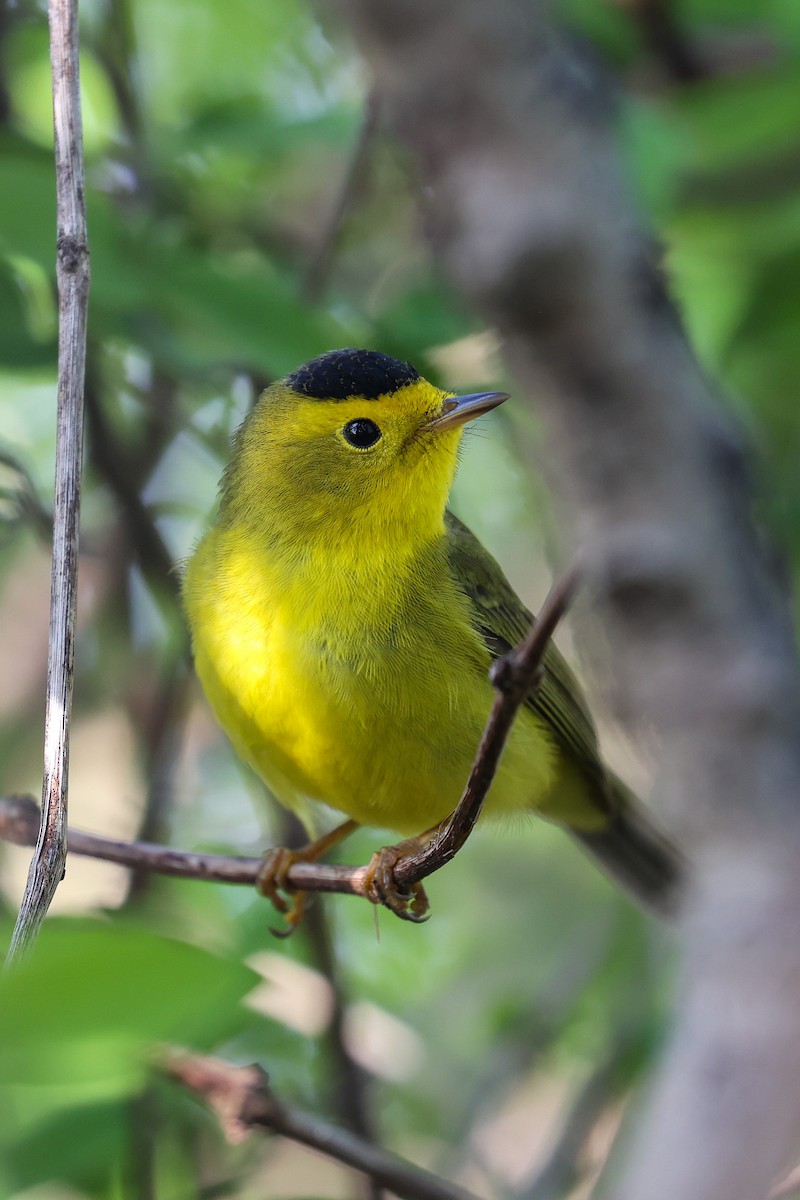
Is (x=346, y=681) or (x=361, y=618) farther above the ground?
(x=361, y=618)

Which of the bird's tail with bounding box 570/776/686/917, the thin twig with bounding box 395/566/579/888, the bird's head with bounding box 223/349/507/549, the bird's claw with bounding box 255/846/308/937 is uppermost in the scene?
the bird's head with bounding box 223/349/507/549

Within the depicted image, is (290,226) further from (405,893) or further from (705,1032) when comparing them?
(705,1032)

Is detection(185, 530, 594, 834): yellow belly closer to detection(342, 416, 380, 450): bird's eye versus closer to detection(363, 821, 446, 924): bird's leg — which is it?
detection(363, 821, 446, 924): bird's leg

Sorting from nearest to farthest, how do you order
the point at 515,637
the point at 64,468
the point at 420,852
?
the point at 64,468 → the point at 420,852 → the point at 515,637

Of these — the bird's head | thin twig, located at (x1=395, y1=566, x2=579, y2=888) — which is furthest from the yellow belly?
thin twig, located at (x1=395, y1=566, x2=579, y2=888)

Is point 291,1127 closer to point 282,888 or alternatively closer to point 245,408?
point 282,888

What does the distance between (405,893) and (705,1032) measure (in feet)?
4.51

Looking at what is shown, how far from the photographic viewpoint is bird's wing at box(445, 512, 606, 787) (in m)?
3.65

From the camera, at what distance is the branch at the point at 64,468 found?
5.34ft

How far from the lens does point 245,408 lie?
406cm

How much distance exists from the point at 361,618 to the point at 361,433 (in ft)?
2.09

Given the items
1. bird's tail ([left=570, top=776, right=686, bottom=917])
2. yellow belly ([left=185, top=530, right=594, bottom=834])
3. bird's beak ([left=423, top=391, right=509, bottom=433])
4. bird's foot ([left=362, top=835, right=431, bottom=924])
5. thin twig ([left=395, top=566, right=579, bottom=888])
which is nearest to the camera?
thin twig ([left=395, top=566, right=579, bottom=888])

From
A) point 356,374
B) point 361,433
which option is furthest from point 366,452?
point 356,374

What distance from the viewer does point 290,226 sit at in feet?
19.8
